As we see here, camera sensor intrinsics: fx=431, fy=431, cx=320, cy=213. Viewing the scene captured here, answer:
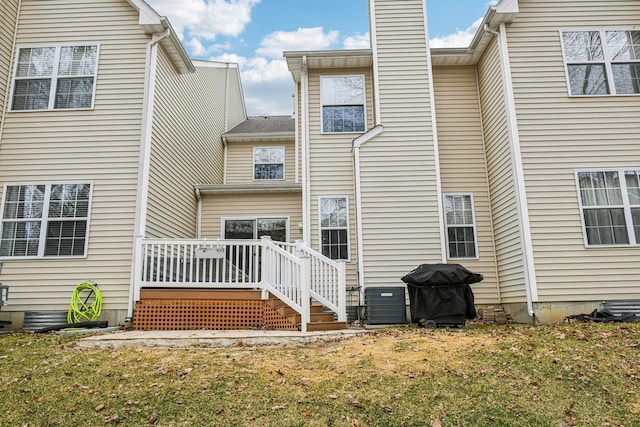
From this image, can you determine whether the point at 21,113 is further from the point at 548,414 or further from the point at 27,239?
the point at 548,414

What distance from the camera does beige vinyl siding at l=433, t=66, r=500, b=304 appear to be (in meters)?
10.2

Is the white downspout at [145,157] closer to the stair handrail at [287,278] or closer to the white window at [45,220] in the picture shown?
the white window at [45,220]

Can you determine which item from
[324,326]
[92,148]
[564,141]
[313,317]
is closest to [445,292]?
[324,326]

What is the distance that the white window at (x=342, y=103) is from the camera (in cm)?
1127

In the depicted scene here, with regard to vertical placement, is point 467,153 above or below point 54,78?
below

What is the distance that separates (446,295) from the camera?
25.3ft

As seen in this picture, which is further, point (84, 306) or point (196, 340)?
point (84, 306)

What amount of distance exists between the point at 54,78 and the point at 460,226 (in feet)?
32.8

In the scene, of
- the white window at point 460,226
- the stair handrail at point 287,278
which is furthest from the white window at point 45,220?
the white window at point 460,226

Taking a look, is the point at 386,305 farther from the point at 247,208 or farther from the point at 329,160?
the point at 247,208

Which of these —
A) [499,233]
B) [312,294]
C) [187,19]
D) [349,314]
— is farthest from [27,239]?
[187,19]

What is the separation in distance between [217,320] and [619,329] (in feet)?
22.2

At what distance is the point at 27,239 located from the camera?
906cm

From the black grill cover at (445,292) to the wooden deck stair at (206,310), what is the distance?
5.73 ft
